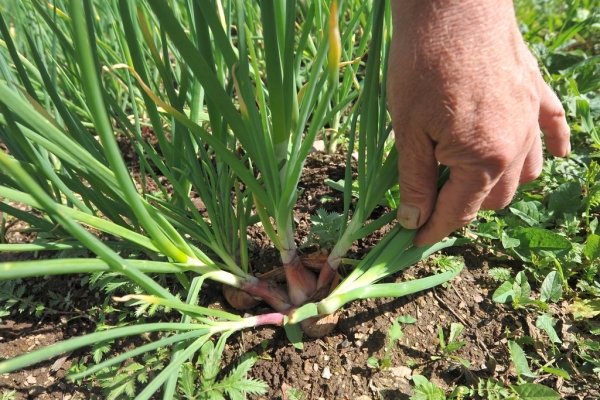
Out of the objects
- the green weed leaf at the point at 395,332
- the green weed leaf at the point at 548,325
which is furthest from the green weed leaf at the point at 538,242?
the green weed leaf at the point at 395,332

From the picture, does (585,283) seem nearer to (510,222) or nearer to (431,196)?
(510,222)

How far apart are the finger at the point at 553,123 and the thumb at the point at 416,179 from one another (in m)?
0.27

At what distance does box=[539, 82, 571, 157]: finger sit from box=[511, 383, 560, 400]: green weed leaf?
52 centimetres

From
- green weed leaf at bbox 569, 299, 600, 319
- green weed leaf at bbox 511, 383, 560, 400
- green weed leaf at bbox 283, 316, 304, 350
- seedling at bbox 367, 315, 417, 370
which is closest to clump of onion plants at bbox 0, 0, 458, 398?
green weed leaf at bbox 283, 316, 304, 350

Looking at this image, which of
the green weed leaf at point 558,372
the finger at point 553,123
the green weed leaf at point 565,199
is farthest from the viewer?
the green weed leaf at point 565,199

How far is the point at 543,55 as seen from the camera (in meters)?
1.86

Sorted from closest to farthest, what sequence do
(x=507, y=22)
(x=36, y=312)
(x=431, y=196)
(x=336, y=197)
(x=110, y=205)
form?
(x=507, y=22) < (x=431, y=196) < (x=110, y=205) < (x=36, y=312) < (x=336, y=197)

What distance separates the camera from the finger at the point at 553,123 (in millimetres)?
847

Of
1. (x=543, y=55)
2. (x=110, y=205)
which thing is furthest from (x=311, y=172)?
(x=543, y=55)

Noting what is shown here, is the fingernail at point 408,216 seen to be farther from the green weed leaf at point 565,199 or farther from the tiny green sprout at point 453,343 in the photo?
the green weed leaf at point 565,199

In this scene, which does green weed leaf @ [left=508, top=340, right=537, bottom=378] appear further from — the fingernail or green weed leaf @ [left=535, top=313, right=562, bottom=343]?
the fingernail

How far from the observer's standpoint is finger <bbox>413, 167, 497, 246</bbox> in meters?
0.74

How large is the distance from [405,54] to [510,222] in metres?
0.82

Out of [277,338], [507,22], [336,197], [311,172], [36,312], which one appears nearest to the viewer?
[507,22]
